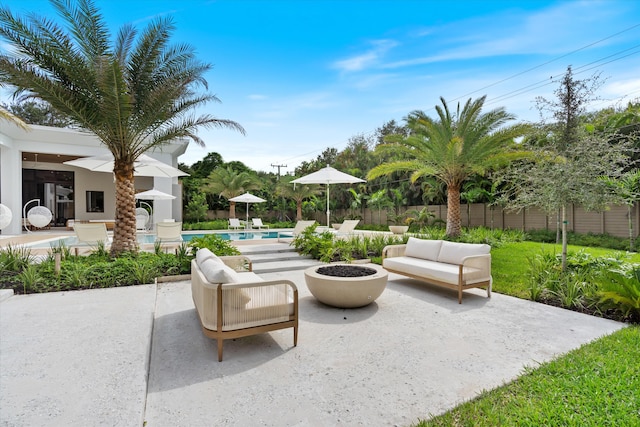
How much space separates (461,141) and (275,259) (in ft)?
24.7

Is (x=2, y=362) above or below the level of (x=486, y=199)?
below

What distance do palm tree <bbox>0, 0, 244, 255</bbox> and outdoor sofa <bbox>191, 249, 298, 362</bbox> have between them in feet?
18.0

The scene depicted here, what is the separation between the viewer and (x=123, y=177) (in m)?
8.19

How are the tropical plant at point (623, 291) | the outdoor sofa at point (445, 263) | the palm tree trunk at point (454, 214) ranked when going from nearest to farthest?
the tropical plant at point (623, 291)
the outdoor sofa at point (445, 263)
the palm tree trunk at point (454, 214)

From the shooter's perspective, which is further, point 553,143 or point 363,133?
point 363,133

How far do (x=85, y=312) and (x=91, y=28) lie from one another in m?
6.22

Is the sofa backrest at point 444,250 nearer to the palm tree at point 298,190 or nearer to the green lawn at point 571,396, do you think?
the green lawn at point 571,396

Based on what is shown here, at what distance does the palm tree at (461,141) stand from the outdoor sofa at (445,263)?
219 inches

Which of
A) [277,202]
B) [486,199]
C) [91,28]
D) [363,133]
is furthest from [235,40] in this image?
[363,133]

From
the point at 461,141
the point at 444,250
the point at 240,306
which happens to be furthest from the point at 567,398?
the point at 461,141

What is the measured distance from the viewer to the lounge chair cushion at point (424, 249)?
6.97m

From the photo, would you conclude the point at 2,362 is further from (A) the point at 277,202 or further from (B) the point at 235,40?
(A) the point at 277,202

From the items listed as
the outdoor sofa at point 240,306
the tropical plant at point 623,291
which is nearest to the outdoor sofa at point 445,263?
the tropical plant at point 623,291

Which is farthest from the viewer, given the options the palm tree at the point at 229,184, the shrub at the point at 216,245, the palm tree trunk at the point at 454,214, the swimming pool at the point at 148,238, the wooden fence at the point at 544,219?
the palm tree at the point at 229,184
